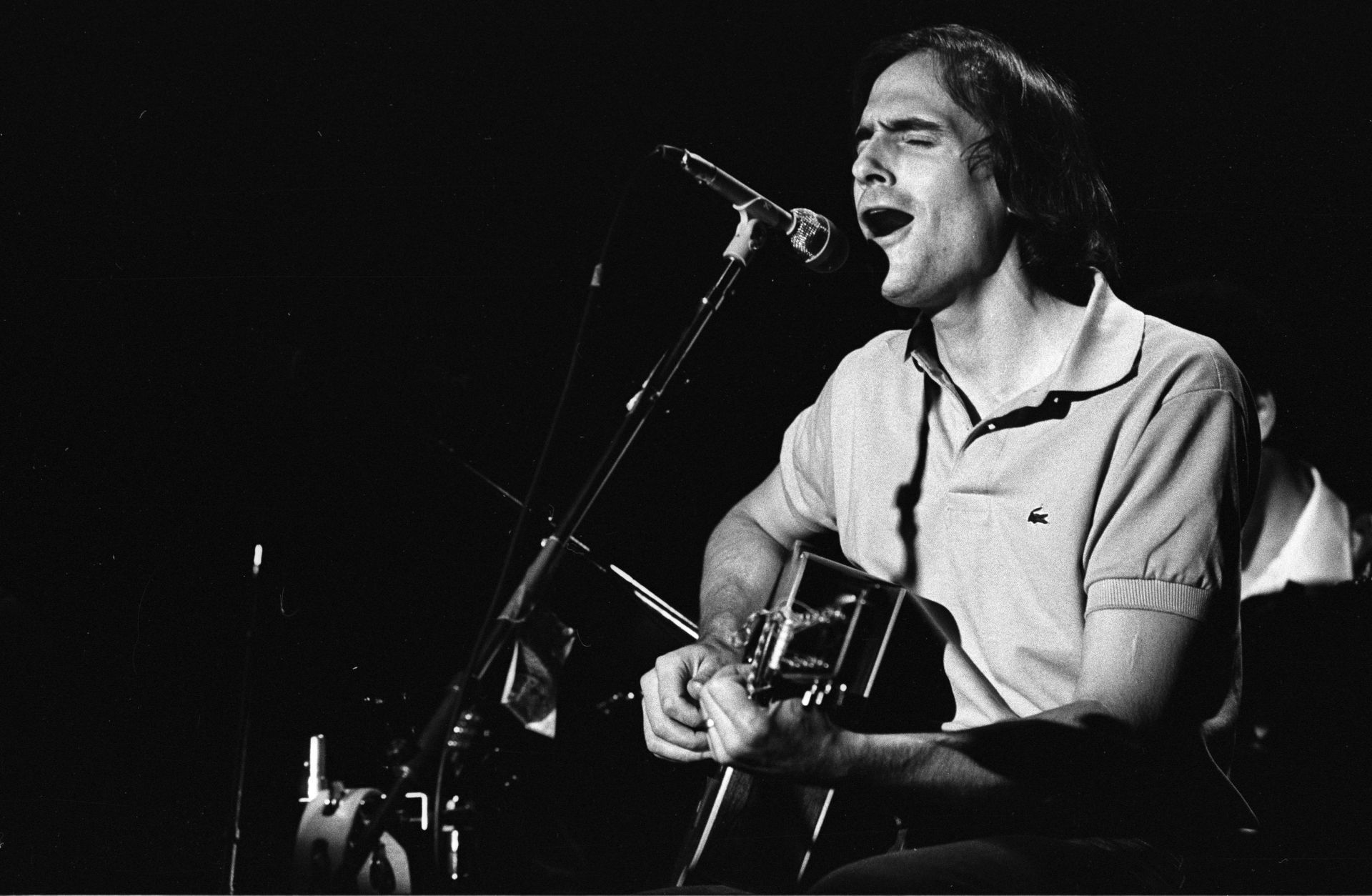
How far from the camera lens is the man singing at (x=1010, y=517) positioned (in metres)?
1.59

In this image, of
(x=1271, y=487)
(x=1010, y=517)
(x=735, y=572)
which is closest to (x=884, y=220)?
(x=1010, y=517)

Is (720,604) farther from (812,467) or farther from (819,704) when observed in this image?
(819,704)

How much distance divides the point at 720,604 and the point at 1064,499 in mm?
724

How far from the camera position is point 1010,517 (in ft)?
6.34

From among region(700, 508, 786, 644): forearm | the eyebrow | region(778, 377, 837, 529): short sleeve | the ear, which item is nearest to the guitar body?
region(700, 508, 786, 644): forearm

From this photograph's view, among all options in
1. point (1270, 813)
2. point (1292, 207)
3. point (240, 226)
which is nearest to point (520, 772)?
point (240, 226)

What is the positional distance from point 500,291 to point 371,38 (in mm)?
642

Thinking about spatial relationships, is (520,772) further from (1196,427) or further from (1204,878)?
(1196,427)

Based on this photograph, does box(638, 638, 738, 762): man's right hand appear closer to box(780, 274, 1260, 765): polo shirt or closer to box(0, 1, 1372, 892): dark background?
box(780, 274, 1260, 765): polo shirt

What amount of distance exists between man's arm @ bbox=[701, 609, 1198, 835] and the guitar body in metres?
0.08

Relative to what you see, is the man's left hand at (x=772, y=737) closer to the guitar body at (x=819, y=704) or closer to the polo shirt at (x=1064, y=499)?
the guitar body at (x=819, y=704)

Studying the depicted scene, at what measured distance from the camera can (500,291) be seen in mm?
2672

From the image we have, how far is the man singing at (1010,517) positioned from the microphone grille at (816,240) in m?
0.35

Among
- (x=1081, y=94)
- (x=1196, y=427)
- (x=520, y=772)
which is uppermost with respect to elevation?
(x=1081, y=94)
